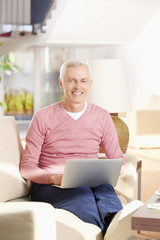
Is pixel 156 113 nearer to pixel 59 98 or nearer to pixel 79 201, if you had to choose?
pixel 59 98

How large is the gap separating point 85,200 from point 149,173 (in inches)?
137

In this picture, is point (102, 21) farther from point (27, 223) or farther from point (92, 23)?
point (27, 223)

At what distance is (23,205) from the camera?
1829mm

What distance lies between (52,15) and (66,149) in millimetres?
6431

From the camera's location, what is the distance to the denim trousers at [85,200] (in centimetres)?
212

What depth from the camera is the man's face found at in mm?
2504

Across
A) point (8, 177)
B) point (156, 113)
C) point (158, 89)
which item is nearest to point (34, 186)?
point (8, 177)

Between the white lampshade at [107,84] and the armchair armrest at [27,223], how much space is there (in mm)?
1418

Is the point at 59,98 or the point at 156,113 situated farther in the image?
the point at 59,98

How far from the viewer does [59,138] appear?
8.18 ft

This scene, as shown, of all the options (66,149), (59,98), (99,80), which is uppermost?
(99,80)

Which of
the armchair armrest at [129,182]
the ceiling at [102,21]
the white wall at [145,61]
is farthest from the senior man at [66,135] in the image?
the white wall at [145,61]

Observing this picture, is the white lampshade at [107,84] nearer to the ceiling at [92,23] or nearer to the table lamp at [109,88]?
the table lamp at [109,88]

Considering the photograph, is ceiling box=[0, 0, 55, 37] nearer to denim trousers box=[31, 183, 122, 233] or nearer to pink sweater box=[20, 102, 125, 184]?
pink sweater box=[20, 102, 125, 184]
